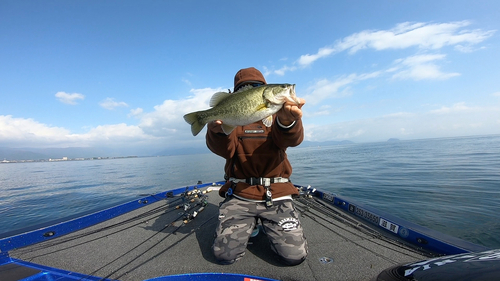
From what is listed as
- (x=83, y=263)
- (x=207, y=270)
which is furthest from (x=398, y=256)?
(x=83, y=263)

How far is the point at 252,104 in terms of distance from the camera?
9.16 feet

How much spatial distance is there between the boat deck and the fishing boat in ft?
0.05

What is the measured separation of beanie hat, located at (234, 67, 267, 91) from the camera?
3717 mm

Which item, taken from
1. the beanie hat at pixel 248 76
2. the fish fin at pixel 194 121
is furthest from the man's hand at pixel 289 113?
the beanie hat at pixel 248 76

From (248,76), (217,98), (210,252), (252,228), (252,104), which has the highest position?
(248,76)

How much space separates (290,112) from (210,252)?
8.94 ft

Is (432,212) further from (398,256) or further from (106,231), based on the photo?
(106,231)

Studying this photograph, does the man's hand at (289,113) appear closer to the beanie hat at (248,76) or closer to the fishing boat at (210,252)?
the beanie hat at (248,76)

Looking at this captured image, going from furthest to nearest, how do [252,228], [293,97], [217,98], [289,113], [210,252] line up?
1. [252,228]
2. [210,252]
3. [217,98]
4. [289,113]
5. [293,97]

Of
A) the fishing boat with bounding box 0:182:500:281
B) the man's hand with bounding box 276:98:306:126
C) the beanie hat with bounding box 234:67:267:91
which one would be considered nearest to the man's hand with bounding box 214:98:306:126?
the man's hand with bounding box 276:98:306:126

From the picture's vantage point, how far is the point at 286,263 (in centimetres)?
304

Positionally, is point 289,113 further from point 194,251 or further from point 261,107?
point 194,251

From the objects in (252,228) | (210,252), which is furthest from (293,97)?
(210,252)

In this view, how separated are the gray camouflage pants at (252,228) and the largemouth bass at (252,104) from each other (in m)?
1.62
